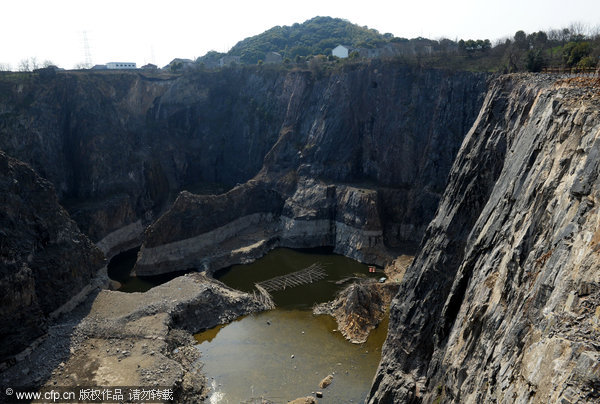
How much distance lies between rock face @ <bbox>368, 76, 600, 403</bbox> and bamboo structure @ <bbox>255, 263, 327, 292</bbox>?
19.3 m

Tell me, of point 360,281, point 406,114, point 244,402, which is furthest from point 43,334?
point 406,114

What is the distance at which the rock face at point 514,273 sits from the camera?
9.45m

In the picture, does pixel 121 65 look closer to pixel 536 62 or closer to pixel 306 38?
pixel 306 38

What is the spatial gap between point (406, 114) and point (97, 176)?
135ft

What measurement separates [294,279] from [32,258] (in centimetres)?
2332

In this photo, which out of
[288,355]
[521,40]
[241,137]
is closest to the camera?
[288,355]

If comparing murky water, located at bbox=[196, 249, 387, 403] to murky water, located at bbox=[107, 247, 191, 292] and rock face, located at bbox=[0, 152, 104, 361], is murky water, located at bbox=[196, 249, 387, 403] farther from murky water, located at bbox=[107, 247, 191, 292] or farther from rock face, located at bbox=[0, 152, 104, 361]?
rock face, located at bbox=[0, 152, 104, 361]

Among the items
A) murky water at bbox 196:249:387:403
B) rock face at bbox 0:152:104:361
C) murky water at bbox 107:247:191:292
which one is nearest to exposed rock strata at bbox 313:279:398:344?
murky water at bbox 196:249:387:403

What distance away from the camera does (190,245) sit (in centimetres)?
4959

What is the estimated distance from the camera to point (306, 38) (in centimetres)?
14838

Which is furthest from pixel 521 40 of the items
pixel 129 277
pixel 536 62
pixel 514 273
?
pixel 129 277

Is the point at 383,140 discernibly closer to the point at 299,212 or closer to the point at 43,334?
the point at 299,212

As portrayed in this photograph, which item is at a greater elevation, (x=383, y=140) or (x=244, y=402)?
(x=383, y=140)

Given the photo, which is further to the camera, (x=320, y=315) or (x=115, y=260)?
(x=115, y=260)
